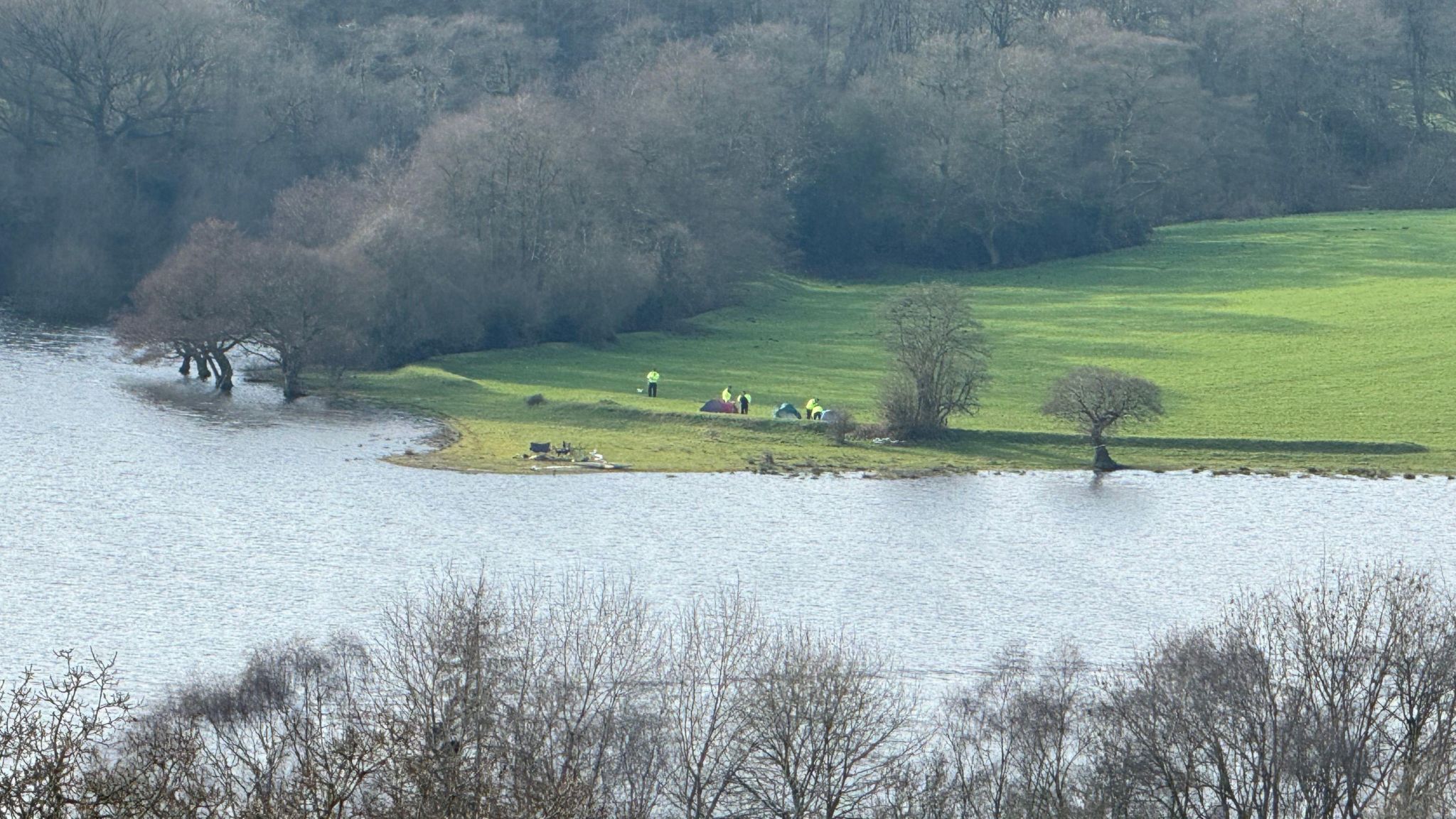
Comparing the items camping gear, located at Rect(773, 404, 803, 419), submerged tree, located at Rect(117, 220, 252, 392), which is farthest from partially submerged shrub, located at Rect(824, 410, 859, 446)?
submerged tree, located at Rect(117, 220, 252, 392)

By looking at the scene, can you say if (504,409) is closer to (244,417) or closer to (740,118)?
(244,417)

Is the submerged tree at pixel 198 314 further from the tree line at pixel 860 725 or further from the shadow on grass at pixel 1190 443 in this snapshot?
the tree line at pixel 860 725

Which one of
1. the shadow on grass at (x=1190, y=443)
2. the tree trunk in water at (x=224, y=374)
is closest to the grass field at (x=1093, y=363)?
the shadow on grass at (x=1190, y=443)

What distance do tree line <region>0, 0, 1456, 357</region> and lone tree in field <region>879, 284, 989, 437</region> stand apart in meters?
24.1

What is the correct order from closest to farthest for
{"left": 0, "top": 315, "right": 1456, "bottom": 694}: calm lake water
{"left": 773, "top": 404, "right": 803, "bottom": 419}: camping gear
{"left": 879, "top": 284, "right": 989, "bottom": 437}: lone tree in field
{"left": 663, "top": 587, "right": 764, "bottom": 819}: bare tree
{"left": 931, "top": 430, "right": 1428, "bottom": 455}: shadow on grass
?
{"left": 663, "top": 587, "right": 764, "bottom": 819}: bare tree → {"left": 0, "top": 315, "right": 1456, "bottom": 694}: calm lake water → {"left": 931, "top": 430, "right": 1428, "bottom": 455}: shadow on grass → {"left": 879, "top": 284, "right": 989, "bottom": 437}: lone tree in field → {"left": 773, "top": 404, "right": 803, "bottom": 419}: camping gear

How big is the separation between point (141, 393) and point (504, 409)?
49.1 feet

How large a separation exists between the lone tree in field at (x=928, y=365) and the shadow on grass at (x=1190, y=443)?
1.14 meters

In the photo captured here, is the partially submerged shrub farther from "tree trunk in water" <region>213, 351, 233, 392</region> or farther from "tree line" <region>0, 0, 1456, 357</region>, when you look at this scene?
"tree trunk in water" <region>213, 351, 233, 392</region>

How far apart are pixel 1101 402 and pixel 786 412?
40.4ft

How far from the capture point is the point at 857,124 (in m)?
118

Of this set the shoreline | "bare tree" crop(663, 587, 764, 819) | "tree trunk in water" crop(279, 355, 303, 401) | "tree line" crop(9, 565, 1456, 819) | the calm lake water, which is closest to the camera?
"tree line" crop(9, 565, 1456, 819)

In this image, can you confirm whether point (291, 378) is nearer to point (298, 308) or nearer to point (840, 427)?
point (298, 308)

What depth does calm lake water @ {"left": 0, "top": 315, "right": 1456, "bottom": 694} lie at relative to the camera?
135 ft

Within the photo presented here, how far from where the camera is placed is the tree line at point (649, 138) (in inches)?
3482
